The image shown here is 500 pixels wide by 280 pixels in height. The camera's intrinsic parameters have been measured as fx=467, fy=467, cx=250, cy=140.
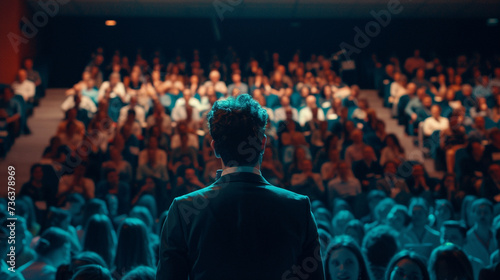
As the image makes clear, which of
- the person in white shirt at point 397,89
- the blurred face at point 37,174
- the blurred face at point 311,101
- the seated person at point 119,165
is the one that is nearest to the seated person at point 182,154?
the seated person at point 119,165

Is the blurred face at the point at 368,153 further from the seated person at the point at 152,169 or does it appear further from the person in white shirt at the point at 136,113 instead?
the person in white shirt at the point at 136,113

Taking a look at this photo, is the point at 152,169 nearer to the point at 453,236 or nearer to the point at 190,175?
the point at 190,175

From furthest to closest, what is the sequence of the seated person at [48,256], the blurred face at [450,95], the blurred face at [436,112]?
the blurred face at [450,95], the blurred face at [436,112], the seated person at [48,256]

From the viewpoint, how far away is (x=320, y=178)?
18.2 feet

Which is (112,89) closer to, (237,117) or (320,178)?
(320,178)

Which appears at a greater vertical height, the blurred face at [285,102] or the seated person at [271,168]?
the blurred face at [285,102]

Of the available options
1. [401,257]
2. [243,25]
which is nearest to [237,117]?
[401,257]

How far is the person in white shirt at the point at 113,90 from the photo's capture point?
7934mm

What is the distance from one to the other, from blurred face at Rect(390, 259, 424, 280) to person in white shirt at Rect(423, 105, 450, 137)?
5473 mm

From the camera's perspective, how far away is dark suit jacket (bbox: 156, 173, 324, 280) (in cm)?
112

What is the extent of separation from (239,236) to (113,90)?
24.9 feet

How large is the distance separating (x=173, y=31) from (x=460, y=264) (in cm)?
1001

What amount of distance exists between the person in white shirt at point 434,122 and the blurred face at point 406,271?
5.47 meters

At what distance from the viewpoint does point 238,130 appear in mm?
1203
